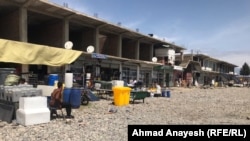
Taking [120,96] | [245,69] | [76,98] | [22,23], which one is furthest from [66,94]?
[245,69]

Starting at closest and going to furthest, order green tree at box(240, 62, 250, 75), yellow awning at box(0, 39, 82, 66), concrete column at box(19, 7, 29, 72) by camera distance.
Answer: yellow awning at box(0, 39, 82, 66) < concrete column at box(19, 7, 29, 72) < green tree at box(240, 62, 250, 75)

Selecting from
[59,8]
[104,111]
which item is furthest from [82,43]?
[104,111]

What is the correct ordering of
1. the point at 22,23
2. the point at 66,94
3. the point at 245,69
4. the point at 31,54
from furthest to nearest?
the point at 245,69
the point at 22,23
the point at 66,94
the point at 31,54

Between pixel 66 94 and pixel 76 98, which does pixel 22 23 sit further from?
pixel 66 94

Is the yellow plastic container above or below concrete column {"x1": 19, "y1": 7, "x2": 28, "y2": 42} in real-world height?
below

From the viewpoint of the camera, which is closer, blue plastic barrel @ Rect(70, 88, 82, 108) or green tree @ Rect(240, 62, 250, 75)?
blue plastic barrel @ Rect(70, 88, 82, 108)

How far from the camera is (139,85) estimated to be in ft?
89.2

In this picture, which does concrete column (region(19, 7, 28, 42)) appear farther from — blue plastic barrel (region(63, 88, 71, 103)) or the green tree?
the green tree

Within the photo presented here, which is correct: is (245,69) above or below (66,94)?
above

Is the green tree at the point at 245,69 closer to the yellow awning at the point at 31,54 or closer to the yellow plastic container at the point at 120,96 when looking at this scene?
the yellow plastic container at the point at 120,96

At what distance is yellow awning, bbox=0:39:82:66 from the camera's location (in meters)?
11.4

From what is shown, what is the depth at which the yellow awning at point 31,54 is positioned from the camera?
1144cm

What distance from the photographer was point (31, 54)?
1237 centimetres

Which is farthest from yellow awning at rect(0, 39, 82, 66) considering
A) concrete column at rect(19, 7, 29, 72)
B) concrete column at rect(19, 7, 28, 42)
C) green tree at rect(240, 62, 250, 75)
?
green tree at rect(240, 62, 250, 75)
